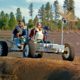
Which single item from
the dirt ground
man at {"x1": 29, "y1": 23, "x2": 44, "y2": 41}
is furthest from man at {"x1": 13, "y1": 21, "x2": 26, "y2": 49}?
the dirt ground

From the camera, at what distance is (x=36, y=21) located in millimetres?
20625

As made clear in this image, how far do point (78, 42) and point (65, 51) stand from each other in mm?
7239

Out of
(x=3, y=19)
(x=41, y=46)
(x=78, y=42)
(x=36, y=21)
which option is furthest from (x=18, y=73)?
(x=3, y=19)

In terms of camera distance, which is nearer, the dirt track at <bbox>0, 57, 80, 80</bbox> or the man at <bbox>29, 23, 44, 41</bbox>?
the dirt track at <bbox>0, 57, 80, 80</bbox>

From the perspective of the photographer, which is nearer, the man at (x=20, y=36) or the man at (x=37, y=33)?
the man at (x=37, y=33)

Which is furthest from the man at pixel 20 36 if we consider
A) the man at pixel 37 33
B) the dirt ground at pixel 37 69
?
the dirt ground at pixel 37 69

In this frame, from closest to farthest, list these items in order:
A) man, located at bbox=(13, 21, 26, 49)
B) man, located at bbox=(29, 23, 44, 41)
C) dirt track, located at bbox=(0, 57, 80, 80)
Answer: dirt track, located at bbox=(0, 57, 80, 80), man, located at bbox=(29, 23, 44, 41), man, located at bbox=(13, 21, 26, 49)

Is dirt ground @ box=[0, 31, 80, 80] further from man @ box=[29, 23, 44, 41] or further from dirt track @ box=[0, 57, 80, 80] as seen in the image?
man @ box=[29, 23, 44, 41]

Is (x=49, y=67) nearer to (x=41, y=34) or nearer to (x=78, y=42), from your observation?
(x=41, y=34)

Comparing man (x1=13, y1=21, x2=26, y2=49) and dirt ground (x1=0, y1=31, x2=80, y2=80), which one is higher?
man (x1=13, y1=21, x2=26, y2=49)

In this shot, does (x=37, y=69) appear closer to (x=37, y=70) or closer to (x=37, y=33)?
(x=37, y=70)

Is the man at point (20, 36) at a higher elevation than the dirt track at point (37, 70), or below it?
higher

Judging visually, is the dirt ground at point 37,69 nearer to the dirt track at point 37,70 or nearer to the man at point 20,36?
the dirt track at point 37,70

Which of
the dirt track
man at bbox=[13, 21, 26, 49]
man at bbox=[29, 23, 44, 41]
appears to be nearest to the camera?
the dirt track
